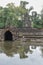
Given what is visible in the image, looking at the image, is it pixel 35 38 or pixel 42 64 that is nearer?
pixel 42 64

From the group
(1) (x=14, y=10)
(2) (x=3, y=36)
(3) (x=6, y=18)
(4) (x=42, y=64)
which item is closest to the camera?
(4) (x=42, y=64)

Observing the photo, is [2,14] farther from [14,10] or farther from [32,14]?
[32,14]

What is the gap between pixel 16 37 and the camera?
3756cm

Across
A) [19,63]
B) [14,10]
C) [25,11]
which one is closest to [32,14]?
[25,11]

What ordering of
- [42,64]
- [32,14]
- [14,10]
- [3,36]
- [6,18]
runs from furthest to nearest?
[32,14] < [14,10] < [6,18] < [3,36] < [42,64]

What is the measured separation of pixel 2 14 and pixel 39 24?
31.4 feet

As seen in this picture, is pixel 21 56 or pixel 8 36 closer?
pixel 21 56

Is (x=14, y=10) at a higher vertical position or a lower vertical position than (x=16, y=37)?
higher

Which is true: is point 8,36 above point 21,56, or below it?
below

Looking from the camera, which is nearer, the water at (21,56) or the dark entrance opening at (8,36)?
the water at (21,56)

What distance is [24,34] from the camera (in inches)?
1567

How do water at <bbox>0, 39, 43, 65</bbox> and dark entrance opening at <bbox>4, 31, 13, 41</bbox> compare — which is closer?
water at <bbox>0, 39, 43, 65</bbox>

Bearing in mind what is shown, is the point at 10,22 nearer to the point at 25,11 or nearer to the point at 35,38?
the point at 25,11

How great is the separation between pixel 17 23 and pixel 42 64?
39271 millimetres
